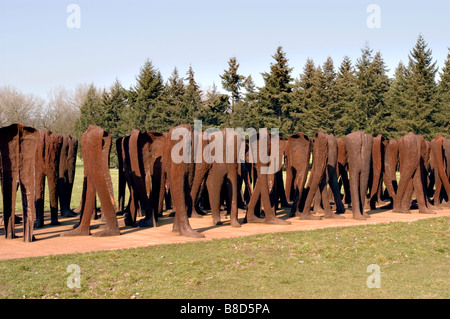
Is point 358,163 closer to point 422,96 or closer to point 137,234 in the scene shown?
point 137,234

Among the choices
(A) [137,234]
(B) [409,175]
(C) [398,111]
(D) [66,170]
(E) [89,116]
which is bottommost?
(A) [137,234]

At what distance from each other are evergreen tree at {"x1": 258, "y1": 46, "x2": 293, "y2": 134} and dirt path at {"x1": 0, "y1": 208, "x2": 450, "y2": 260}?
107 feet

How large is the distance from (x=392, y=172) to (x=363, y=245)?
728 cm

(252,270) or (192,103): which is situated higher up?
(192,103)

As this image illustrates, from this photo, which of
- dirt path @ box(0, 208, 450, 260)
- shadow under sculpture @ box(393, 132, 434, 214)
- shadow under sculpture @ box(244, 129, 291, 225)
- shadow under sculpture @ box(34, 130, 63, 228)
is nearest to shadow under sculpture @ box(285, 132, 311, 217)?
dirt path @ box(0, 208, 450, 260)

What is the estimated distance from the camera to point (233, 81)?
51.9 m

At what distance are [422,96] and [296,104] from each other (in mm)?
11268

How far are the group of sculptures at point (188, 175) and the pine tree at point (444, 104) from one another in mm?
28603

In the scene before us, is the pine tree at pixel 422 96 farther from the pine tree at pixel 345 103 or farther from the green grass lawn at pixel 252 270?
the green grass lawn at pixel 252 270

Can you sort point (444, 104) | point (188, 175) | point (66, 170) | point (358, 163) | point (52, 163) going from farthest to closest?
point (444, 104)
point (66, 170)
point (358, 163)
point (52, 163)
point (188, 175)

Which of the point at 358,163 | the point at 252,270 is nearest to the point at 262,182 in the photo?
the point at 358,163

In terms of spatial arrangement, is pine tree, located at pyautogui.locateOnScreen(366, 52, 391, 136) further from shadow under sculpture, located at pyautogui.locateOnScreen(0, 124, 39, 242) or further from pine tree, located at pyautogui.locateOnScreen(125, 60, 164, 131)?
shadow under sculpture, located at pyautogui.locateOnScreen(0, 124, 39, 242)

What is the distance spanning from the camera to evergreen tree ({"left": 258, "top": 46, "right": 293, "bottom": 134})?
155ft

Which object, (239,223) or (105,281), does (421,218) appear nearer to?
(239,223)
